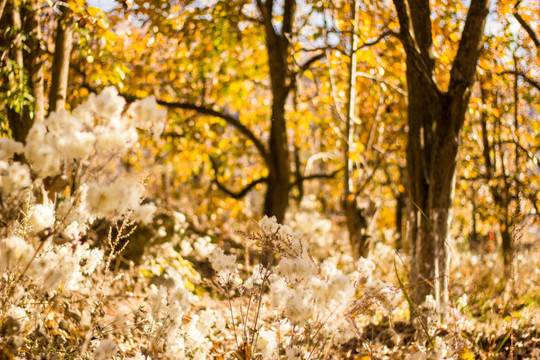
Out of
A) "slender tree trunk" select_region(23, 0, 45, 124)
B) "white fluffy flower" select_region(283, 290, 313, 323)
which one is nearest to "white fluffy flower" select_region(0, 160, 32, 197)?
"white fluffy flower" select_region(283, 290, 313, 323)

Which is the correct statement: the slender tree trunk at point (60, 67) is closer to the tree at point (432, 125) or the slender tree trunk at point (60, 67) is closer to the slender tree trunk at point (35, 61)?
the slender tree trunk at point (35, 61)

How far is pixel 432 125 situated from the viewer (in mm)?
3994

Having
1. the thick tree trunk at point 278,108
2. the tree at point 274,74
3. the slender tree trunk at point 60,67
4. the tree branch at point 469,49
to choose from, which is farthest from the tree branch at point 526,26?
the slender tree trunk at point 60,67

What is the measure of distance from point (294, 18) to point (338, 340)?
5.56 m

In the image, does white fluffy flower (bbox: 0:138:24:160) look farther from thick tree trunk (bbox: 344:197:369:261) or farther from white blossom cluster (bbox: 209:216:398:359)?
thick tree trunk (bbox: 344:197:369:261)

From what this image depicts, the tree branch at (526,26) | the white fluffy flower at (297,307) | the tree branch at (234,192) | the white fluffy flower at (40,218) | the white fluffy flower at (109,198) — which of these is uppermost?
the tree branch at (526,26)

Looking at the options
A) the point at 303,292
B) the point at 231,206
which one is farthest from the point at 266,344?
the point at 231,206

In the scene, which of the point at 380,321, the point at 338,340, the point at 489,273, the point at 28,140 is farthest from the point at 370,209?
the point at 28,140

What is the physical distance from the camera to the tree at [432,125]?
12.6 feet

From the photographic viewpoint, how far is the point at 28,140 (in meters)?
1.65

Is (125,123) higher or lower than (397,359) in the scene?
higher

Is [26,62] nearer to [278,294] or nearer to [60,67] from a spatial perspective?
[60,67]

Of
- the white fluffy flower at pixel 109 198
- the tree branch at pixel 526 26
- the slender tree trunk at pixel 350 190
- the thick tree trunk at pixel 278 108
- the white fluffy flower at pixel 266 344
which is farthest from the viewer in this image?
the thick tree trunk at pixel 278 108

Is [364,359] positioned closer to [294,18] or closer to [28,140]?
[28,140]
